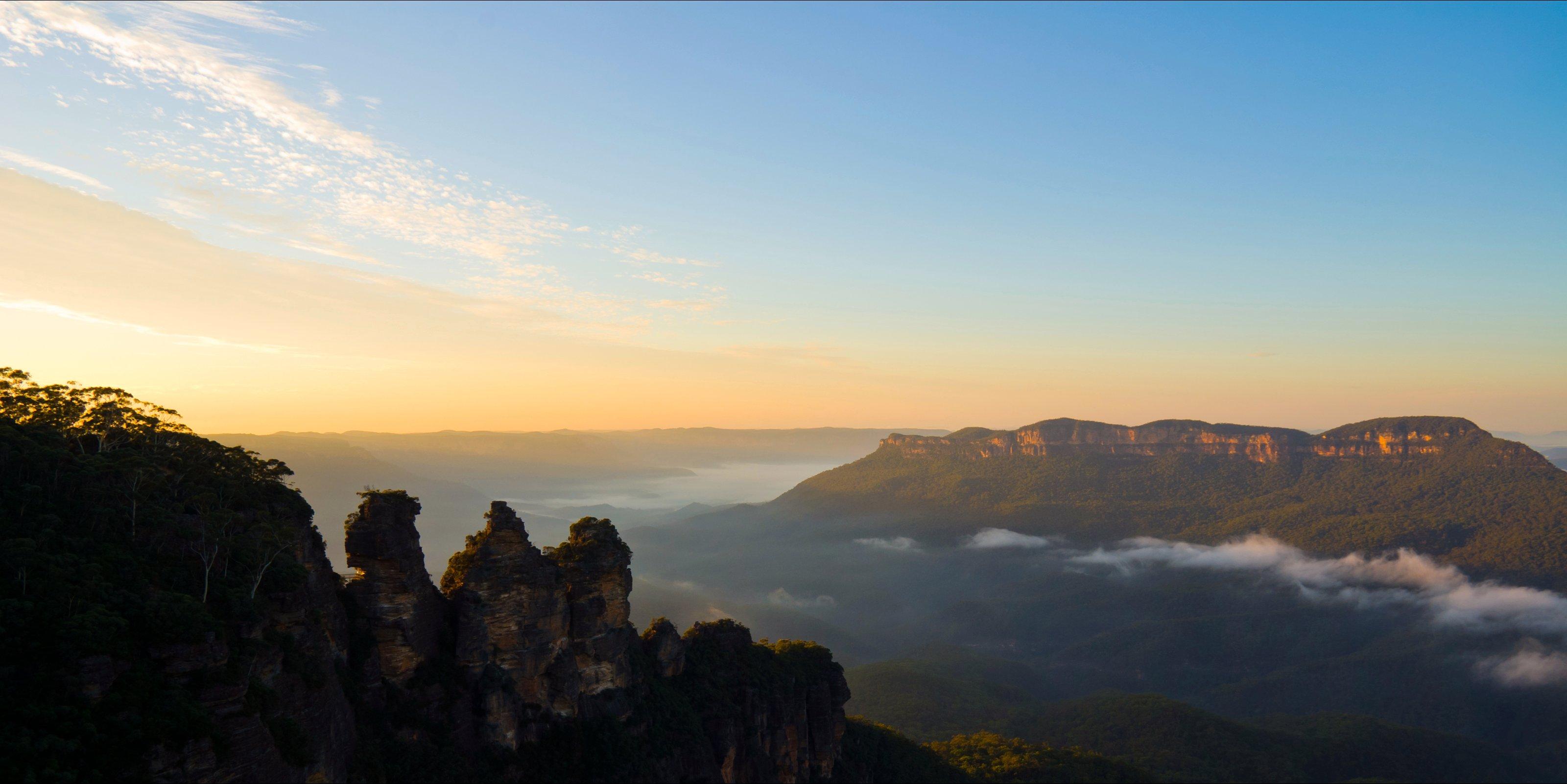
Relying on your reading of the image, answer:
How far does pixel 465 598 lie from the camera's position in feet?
145

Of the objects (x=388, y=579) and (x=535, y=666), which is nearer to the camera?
(x=388, y=579)

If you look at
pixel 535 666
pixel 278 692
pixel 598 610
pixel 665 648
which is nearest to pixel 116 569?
pixel 278 692

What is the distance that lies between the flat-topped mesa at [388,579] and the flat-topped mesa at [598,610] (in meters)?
11.5

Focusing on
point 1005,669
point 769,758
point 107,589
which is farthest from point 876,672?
point 107,589

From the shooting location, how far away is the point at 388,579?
39.7m

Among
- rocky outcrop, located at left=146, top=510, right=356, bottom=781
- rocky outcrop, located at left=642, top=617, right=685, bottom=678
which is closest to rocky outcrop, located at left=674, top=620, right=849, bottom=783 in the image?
rocky outcrop, located at left=642, top=617, right=685, bottom=678

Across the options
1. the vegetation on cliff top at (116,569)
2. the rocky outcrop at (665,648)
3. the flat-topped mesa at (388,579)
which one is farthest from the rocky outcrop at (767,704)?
the vegetation on cliff top at (116,569)

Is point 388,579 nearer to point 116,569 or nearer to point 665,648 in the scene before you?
point 116,569

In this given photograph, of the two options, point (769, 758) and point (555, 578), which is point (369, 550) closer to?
point (555, 578)

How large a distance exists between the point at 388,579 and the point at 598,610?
15865 mm

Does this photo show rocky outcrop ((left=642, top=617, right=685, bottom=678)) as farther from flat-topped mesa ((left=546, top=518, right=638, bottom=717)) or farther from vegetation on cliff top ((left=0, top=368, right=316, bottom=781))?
vegetation on cliff top ((left=0, top=368, right=316, bottom=781))

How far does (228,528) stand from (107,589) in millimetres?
6501

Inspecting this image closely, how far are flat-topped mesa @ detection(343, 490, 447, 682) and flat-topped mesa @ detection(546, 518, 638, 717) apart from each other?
11451mm

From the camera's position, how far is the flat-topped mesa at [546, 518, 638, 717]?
5131 centimetres
